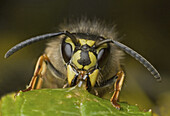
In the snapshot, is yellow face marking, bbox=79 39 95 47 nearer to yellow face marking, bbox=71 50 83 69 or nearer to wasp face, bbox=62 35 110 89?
wasp face, bbox=62 35 110 89

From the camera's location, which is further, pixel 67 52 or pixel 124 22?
pixel 124 22

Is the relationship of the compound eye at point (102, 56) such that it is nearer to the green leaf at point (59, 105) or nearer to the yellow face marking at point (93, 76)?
the yellow face marking at point (93, 76)

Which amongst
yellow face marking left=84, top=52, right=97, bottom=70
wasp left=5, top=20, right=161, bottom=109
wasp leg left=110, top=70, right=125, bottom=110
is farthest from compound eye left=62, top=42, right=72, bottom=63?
wasp leg left=110, top=70, right=125, bottom=110

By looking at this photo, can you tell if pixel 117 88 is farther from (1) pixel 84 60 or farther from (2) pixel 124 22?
(2) pixel 124 22

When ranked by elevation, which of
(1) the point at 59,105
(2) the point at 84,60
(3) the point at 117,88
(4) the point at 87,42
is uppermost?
(4) the point at 87,42

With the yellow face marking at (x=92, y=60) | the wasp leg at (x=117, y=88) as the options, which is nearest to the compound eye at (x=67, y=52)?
the yellow face marking at (x=92, y=60)

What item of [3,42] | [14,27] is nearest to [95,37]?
[3,42]

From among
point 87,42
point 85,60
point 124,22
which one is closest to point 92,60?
point 85,60
